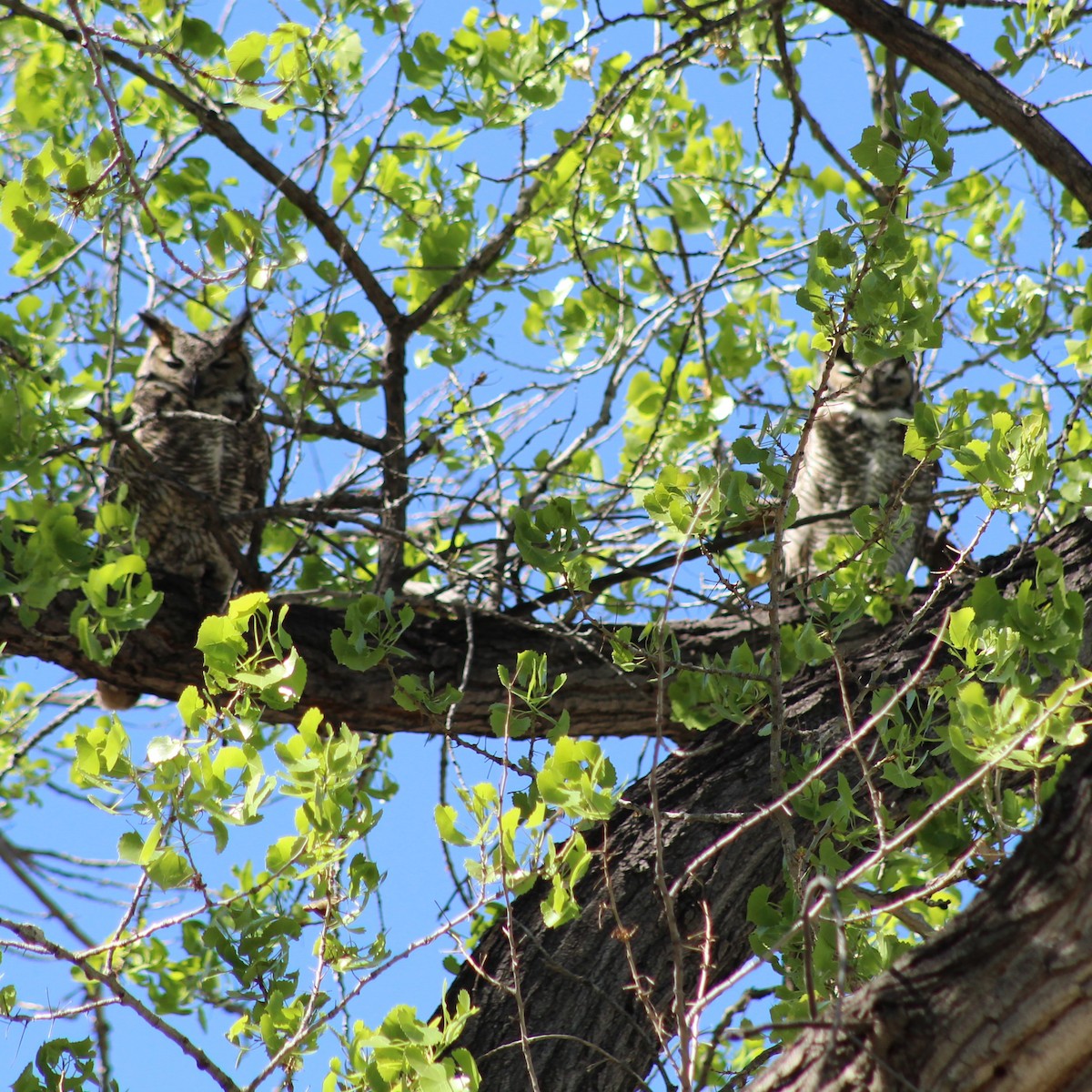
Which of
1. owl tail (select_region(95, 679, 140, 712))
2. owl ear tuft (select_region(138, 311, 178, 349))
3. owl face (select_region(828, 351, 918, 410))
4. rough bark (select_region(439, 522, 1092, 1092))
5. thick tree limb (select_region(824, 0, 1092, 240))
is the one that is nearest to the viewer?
rough bark (select_region(439, 522, 1092, 1092))

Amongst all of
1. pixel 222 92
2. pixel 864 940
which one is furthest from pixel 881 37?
pixel 864 940

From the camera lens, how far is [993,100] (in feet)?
7.04

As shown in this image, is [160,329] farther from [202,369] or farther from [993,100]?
[993,100]

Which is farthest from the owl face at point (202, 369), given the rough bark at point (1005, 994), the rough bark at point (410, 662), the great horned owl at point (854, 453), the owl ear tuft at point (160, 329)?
the rough bark at point (1005, 994)

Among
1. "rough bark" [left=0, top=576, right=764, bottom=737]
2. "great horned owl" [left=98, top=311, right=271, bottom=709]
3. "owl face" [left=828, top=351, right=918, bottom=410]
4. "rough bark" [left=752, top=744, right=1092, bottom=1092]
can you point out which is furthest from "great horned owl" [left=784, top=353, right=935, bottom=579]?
"rough bark" [left=752, top=744, right=1092, bottom=1092]

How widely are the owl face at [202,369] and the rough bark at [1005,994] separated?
2.96 m

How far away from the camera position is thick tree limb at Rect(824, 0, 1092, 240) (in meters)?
2.14

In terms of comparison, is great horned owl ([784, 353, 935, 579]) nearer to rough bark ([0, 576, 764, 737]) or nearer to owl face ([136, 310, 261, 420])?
rough bark ([0, 576, 764, 737])

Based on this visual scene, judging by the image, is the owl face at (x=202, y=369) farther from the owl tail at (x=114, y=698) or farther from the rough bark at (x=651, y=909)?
the rough bark at (x=651, y=909)

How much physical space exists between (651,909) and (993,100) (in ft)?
5.26

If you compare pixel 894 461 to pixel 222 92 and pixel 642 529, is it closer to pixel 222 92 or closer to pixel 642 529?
pixel 642 529

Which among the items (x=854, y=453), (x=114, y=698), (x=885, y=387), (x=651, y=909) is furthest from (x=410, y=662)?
(x=885, y=387)

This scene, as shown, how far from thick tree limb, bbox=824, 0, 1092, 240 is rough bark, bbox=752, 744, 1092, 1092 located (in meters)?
1.44

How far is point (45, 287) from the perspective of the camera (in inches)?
130
